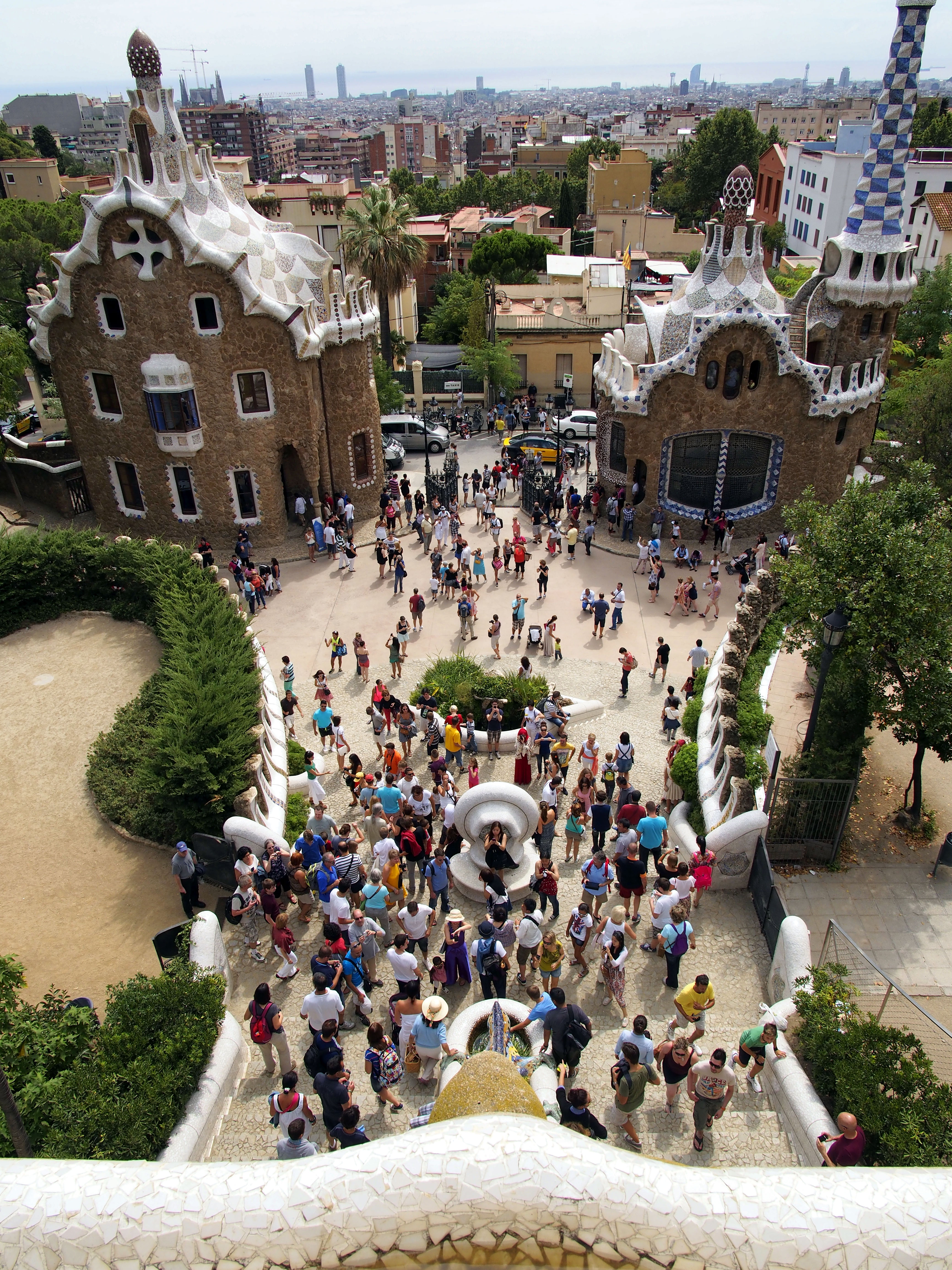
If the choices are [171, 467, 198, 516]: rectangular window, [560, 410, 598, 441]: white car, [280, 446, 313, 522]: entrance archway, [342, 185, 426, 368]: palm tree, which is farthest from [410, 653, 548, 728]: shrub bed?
[342, 185, 426, 368]: palm tree

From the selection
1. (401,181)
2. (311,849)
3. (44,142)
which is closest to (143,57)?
(311,849)

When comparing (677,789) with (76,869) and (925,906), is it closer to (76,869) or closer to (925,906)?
(925,906)

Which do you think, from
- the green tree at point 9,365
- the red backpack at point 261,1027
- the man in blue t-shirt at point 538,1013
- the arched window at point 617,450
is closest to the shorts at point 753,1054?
the man in blue t-shirt at point 538,1013

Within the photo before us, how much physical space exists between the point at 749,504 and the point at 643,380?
5.17 metres

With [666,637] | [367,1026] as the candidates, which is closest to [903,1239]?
[367,1026]

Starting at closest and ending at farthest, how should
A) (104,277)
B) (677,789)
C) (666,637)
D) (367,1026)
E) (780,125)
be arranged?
(367,1026) → (677,789) → (666,637) → (104,277) → (780,125)

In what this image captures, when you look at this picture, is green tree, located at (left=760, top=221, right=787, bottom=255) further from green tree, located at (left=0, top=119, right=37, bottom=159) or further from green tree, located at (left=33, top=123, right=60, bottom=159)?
Answer: green tree, located at (left=33, top=123, right=60, bottom=159)

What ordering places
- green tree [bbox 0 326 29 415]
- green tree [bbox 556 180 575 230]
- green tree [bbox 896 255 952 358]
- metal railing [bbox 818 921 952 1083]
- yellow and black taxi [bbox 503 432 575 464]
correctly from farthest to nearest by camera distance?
green tree [bbox 556 180 575 230] → green tree [bbox 896 255 952 358] → yellow and black taxi [bbox 503 432 575 464] → green tree [bbox 0 326 29 415] → metal railing [bbox 818 921 952 1083]

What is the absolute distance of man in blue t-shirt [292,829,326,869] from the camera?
1288 cm

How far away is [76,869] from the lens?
14070 millimetres

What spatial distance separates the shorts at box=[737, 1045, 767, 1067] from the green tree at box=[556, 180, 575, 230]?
89.0 metres

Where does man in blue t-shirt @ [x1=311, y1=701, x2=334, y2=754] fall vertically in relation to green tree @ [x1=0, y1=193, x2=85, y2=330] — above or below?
below

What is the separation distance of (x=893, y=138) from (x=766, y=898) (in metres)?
23.3

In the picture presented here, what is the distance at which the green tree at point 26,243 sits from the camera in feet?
151
